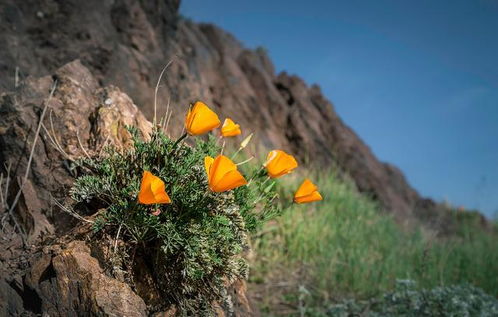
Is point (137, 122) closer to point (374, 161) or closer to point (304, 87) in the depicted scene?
point (304, 87)

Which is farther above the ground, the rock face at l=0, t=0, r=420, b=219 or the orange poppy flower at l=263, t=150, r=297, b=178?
the rock face at l=0, t=0, r=420, b=219

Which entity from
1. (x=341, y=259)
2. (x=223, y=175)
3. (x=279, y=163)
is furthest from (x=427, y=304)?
(x=223, y=175)

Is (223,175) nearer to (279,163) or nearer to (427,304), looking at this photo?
(279,163)

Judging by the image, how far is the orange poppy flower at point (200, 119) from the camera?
2.55 m

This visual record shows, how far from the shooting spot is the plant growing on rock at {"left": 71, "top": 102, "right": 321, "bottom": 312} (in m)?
2.56

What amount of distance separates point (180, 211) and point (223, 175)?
389 millimetres

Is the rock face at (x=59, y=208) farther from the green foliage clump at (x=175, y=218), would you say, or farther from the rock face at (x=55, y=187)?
the green foliage clump at (x=175, y=218)

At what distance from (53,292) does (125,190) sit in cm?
66

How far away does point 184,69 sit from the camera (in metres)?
8.60

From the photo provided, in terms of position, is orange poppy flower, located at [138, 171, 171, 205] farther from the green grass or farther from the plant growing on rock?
the green grass

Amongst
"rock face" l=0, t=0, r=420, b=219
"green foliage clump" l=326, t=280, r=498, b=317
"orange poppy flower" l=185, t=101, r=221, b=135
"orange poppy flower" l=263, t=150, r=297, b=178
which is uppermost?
"rock face" l=0, t=0, r=420, b=219

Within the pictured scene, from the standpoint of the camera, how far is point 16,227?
127 inches

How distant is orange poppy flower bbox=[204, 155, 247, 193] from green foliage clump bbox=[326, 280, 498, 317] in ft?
9.46

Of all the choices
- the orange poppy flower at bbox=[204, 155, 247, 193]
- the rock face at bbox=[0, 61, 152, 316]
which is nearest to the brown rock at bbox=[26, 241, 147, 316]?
the rock face at bbox=[0, 61, 152, 316]
